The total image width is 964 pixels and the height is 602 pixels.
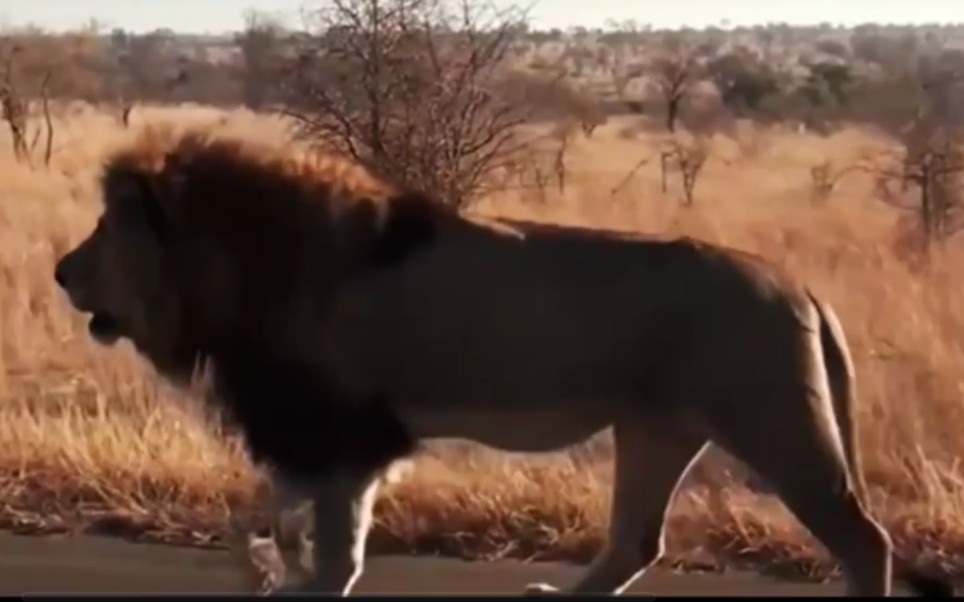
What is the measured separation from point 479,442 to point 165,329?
1029 millimetres

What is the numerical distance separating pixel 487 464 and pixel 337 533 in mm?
2125

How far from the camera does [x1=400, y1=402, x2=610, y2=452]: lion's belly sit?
561 cm

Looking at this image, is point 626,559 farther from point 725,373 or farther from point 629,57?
point 629,57

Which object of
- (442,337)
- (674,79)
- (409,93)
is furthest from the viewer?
(674,79)

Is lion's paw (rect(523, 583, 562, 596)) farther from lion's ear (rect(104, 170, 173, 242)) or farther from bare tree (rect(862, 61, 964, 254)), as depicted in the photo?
bare tree (rect(862, 61, 964, 254))

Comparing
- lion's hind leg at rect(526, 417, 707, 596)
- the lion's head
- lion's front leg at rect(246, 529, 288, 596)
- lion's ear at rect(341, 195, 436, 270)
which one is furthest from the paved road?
lion's ear at rect(341, 195, 436, 270)

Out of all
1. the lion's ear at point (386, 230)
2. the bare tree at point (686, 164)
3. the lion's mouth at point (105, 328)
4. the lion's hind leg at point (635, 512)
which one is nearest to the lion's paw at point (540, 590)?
the lion's hind leg at point (635, 512)

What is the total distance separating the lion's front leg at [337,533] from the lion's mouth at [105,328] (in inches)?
33.9

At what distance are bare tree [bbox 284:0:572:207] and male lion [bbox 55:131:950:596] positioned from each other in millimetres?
7383

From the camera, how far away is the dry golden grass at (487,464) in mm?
6820

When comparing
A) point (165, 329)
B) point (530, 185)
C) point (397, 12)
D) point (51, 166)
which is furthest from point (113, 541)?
point (51, 166)

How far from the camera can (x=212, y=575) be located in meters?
6.39

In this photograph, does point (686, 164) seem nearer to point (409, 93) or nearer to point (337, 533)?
point (409, 93)

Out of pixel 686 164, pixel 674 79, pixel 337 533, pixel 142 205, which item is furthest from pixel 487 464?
pixel 674 79
